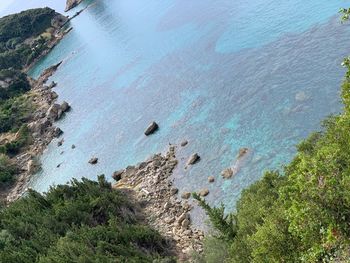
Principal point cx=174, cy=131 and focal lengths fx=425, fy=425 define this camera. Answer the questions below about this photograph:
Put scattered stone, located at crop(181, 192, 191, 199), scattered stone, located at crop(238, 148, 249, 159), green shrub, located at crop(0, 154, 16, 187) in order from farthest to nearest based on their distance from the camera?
green shrub, located at crop(0, 154, 16, 187)
scattered stone, located at crop(238, 148, 249, 159)
scattered stone, located at crop(181, 192, 191, 199)

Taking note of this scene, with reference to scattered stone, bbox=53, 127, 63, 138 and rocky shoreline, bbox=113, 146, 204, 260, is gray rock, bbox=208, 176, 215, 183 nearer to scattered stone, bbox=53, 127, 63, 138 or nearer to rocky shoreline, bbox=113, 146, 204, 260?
rocky shoreline, bbox=113, 146, 204, 260

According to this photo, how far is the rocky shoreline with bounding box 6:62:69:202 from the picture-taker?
88938 millimetres

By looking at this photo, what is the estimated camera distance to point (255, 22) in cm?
9656

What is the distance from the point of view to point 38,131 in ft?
347

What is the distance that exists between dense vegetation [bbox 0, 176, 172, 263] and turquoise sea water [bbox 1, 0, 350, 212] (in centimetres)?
1142

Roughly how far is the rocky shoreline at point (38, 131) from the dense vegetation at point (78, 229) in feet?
Answer: 90.4

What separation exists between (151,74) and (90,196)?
53444mm

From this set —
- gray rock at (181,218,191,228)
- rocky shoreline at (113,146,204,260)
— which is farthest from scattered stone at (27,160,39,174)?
gray rock at (181,218,191,228)

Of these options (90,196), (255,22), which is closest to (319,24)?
(255,22)

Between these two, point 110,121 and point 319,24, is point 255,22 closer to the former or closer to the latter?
point 319,24

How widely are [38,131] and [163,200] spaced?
185 feet

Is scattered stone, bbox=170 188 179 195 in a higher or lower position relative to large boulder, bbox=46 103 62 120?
lower

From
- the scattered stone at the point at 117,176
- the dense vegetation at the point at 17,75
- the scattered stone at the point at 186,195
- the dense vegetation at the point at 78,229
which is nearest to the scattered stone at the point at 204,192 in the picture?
the scattered stone at the point at 186,195

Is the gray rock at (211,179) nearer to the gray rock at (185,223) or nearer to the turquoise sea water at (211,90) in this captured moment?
the turquoise sea water at (211,90)
